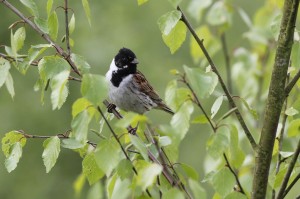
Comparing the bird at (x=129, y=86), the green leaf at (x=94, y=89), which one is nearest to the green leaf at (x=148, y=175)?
the green leaf at (x=94, y=89)

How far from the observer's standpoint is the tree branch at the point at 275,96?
2.41 m

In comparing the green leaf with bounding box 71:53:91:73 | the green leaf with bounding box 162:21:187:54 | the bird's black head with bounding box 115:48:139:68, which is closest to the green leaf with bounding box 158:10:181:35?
the green leaf with bounding box 162:21:187:54

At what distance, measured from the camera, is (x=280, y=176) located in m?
2.50

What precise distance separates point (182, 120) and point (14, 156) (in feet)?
2.34

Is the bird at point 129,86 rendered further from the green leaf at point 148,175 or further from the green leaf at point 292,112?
the green leaf at point 148,175

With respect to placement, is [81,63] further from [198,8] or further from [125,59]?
[125,59]

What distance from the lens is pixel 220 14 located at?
437 cm

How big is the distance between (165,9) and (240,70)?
7.16 m

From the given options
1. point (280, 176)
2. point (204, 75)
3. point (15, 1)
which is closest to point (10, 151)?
point (204, 75)

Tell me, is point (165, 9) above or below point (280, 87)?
below

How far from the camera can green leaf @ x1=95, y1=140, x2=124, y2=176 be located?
2094 millimetres

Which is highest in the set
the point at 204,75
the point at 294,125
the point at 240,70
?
the point at 204,75

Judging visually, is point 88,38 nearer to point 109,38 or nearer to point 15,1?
point 109,38

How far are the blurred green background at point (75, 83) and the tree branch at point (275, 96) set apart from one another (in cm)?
634
